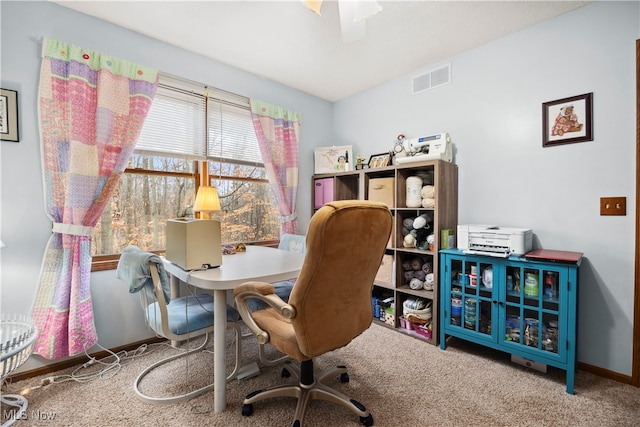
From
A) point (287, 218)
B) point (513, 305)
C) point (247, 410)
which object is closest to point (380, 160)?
point (287, 218)

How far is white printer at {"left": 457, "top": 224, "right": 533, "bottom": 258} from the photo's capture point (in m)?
1.97

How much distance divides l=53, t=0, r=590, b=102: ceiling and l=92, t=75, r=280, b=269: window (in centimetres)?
43

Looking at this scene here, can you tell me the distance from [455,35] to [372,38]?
2.21 ft

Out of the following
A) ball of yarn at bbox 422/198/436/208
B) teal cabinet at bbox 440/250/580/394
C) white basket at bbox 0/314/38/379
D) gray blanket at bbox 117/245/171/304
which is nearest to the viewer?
white basket at bbox 0/314/38/379

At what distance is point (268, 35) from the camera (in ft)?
7.43

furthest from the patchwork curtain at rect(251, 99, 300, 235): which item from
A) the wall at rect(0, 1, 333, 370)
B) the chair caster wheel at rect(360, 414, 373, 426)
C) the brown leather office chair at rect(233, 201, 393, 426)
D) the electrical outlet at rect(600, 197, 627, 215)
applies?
the electrical outlet at rect(600, 197, 627, 215)

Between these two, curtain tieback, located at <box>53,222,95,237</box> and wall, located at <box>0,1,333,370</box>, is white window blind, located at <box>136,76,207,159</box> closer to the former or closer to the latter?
wall, located at <box>0,1,333,370</box>

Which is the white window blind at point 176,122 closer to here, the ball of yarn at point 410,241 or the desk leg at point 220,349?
the desk leg at point 220,349

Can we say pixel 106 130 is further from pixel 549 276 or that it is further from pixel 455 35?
pixel 549 276

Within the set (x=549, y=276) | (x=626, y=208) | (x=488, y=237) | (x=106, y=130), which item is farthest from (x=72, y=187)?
(x=626, y=208)

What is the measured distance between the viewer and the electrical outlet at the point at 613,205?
1826 millimetres

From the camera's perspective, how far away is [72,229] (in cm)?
193

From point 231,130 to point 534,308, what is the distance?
2925mm

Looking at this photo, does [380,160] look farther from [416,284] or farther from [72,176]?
[72,176]
